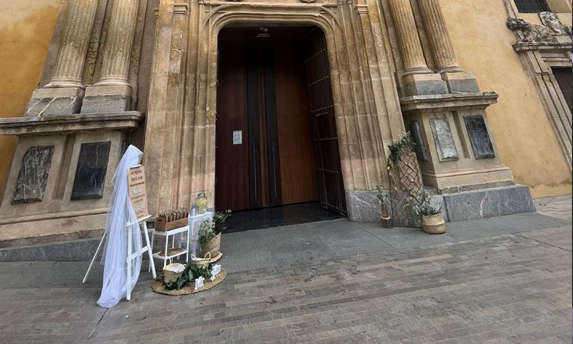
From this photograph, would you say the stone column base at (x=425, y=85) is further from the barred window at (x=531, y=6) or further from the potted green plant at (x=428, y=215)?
the barred window at (x=531, y=6)

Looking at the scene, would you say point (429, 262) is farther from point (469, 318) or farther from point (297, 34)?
point (297, 34)

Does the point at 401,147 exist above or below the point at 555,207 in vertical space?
above

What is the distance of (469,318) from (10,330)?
4280 millimetres

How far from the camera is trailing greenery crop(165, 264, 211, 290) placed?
2.74 meters

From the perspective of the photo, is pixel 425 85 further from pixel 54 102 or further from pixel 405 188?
pixel 54 102

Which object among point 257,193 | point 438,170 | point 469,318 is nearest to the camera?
point 469,318

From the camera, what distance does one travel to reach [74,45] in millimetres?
4461

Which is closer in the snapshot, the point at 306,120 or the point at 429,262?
the point at 429,262

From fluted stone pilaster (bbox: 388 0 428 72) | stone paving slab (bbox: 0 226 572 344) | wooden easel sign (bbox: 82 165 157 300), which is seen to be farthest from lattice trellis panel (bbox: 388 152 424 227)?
wooden easel sign (bbox: 82 165 157 300)

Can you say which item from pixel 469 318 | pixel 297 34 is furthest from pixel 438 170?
pixel 297 34

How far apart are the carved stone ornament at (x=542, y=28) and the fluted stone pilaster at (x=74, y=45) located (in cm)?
1201

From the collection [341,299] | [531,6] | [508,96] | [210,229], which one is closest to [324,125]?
[210,229]

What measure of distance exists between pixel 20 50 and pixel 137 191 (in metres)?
5.69

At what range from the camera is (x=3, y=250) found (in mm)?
3471
